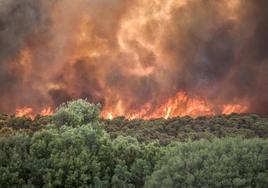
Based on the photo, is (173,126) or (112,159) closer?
(112,159)

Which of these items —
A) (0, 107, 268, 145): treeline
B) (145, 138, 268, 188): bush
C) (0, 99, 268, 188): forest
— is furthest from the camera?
(0, 107, 268, 145): treeline

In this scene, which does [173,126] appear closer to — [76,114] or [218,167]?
[76,114]

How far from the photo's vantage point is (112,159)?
3376 inches

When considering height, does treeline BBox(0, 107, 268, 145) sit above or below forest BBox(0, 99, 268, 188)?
above

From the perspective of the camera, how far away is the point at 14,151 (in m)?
81.5

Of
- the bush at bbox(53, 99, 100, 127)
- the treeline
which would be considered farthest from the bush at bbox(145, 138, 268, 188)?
the treeline

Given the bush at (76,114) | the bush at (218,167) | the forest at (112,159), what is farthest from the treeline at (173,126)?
the bush at (218,167)

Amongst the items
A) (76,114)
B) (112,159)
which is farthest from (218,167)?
(76,114)

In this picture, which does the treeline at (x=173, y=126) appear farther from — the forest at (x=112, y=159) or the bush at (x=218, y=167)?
the bush at (x=218, y=167)

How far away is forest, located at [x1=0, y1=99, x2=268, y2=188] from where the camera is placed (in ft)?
239

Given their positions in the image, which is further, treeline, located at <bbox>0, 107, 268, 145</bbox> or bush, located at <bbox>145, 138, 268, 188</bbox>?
treeline, located at <bbox>0, 107, 268, 145</bbox>

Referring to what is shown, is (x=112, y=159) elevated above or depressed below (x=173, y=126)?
below

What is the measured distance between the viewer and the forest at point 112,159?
72812 millimetres

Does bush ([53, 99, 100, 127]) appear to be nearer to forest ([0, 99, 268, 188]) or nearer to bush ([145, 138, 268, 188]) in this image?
forest ([0, 99, 268, 188])
